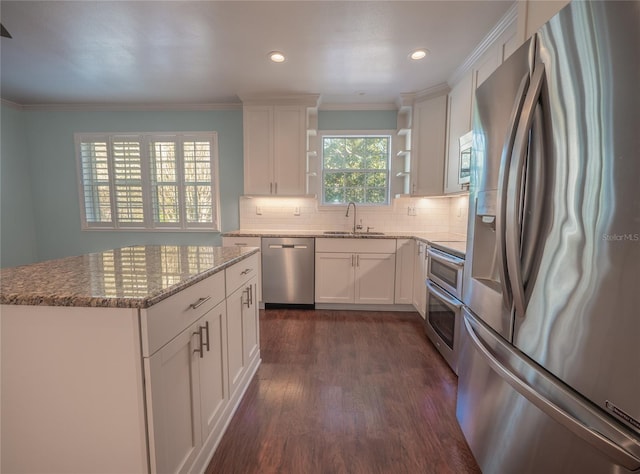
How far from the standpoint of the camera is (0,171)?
360 centimetres

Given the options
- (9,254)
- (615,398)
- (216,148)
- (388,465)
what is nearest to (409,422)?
(388,465)

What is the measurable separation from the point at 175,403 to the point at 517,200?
145 cm

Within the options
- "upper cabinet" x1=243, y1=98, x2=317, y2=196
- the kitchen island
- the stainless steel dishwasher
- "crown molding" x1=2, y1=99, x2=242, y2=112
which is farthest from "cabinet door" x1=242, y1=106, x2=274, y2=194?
the kitchen island

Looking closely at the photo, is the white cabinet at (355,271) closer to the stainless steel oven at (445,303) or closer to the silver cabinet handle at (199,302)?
the stainless steel oven at (445,303)

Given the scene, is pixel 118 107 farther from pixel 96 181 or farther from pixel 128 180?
pixel 96 181

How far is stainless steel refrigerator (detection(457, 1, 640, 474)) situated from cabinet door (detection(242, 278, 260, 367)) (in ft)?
4.41

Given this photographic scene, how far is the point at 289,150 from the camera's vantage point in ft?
11.3

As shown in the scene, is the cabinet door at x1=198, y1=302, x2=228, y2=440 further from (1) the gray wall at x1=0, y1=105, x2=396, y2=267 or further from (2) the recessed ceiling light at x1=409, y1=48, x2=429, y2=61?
(1) the gray wall at x1=0, y1=105, x2=396, y2=267

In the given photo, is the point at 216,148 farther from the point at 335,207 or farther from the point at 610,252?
the point at 610,252

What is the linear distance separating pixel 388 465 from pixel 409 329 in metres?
1.62

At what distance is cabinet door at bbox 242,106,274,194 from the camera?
3420 millimetres

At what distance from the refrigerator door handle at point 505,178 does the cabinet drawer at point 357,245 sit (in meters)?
2.11

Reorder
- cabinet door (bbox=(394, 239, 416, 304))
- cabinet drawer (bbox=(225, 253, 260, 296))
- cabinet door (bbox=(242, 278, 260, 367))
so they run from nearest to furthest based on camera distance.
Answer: cabinet drawer (bbox=(225, 253, 260, 296)), cabinet door (bbox=(242, 278, 260, 367)), cabinet door (bbox=(394, 239, 416, 304))

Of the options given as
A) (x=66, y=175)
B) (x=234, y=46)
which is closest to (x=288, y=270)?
(x=234, y=46)
